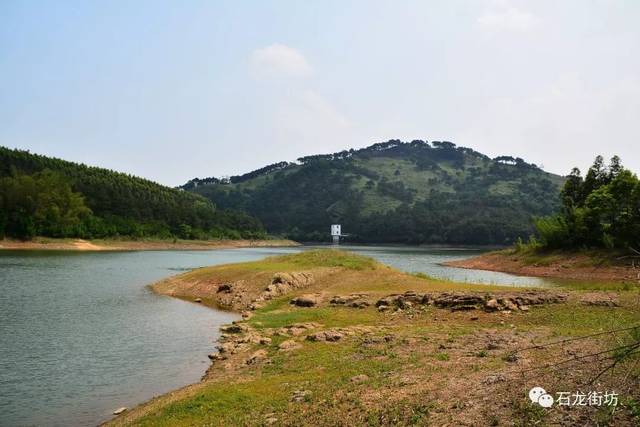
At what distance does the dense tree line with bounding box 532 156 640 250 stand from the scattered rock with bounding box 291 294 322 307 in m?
39.5

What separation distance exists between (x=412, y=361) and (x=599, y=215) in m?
57.5

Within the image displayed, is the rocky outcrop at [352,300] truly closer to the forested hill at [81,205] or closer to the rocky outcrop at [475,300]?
the rocky outcrop at [475,300]

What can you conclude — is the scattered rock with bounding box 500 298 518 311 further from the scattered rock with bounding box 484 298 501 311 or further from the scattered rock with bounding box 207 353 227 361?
the scattered rock with bounding box 207 353 227 361

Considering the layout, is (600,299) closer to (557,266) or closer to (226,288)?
(226,288)

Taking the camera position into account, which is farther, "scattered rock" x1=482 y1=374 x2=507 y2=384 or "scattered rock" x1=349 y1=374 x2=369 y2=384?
"scattered rock" x1=349 y1=374 x2=369 y2=384

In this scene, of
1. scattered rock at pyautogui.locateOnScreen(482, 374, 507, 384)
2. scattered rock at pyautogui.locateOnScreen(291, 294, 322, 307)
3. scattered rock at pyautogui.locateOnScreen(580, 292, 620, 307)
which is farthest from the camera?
scattered rock at pyautogui.locateOnScreen(291, 294, 322, 307)

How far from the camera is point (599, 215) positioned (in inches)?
2462

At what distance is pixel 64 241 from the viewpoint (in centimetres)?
11812

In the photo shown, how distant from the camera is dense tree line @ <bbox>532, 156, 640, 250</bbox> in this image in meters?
57.5

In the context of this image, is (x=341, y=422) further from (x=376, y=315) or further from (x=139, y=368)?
(x=376, y=315)

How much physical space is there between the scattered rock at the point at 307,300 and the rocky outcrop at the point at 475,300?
482 cm

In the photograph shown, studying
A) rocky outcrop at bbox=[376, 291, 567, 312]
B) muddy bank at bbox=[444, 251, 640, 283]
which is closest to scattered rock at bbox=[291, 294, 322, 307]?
rocky outcrop at bbox=[376, 291, 567, 312]

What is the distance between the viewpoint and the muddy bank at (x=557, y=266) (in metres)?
53.4

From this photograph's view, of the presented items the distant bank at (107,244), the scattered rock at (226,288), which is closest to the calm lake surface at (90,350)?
the scattered rock at (226,288)
